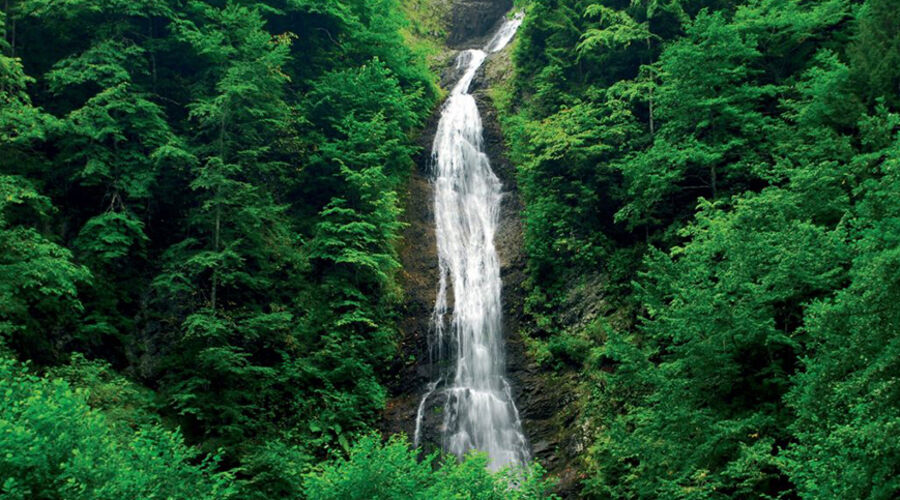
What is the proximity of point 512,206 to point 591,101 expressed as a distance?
14.7 feet

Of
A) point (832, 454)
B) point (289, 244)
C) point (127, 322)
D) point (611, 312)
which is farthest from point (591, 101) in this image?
point (127, 322)

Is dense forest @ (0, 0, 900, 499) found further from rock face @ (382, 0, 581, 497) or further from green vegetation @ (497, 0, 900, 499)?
rock face @ (382, 0, 581, 497)

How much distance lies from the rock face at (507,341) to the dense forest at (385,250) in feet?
1.21

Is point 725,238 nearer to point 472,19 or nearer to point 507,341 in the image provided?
point 507,341

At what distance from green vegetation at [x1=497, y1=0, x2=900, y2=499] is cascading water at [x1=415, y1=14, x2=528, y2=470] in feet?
5.45

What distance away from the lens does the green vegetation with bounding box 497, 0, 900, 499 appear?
23.8ft

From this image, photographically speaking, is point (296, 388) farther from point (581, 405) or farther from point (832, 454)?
point (832, 454)

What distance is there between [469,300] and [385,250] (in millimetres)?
3001

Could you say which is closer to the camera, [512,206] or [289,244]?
[289,244]

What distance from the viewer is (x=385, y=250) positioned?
17.1 meters

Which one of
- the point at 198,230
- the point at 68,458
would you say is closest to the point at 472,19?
the point at 198,230

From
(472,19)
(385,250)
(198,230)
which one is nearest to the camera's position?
(198,230)

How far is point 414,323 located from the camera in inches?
677

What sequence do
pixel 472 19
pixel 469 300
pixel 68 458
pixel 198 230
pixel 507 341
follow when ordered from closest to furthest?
pixel 68 458 → pixel 198 230 → pixel 507 341 → pixel 469 300 → pixel 472 19
